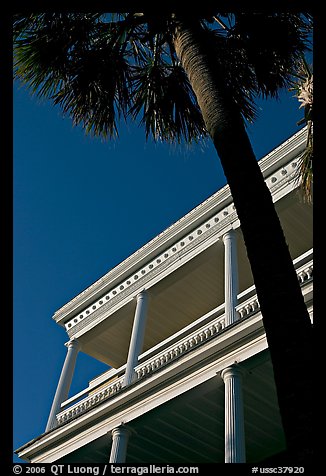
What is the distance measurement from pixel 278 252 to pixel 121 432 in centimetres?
947

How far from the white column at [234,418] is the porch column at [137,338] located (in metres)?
3.36

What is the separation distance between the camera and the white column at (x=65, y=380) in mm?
15059

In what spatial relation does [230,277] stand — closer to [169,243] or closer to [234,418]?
[169,243]

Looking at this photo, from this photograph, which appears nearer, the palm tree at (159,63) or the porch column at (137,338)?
the palm tree at (159,63)

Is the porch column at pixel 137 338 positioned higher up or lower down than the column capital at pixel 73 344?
lower down

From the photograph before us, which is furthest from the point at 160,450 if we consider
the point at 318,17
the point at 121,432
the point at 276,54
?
the point at 318,17

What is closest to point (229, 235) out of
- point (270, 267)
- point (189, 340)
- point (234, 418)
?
point (189, 340)

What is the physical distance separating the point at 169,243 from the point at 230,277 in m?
3.27

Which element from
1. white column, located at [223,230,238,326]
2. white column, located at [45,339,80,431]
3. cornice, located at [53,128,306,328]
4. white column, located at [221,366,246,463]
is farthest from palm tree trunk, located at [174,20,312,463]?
white column, located at [45,339,80,431]

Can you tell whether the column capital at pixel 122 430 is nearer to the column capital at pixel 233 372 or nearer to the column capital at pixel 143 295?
the column capital at pixel 233 372

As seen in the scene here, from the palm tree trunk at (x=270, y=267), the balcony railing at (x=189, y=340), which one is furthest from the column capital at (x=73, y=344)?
the palm tree trunk at (x=270, y=267)

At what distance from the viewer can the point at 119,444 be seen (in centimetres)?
1227

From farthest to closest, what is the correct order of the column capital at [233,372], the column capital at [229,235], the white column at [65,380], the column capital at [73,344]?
1. the column capital at [73,344]
2. the white column at [65,380]
3. the column capital at [229,235]
4. the column capital at [233,372]

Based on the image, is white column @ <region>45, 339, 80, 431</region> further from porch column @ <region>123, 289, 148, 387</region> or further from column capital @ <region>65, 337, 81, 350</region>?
porch column @ <region>123, 289, 148, 387</region>
